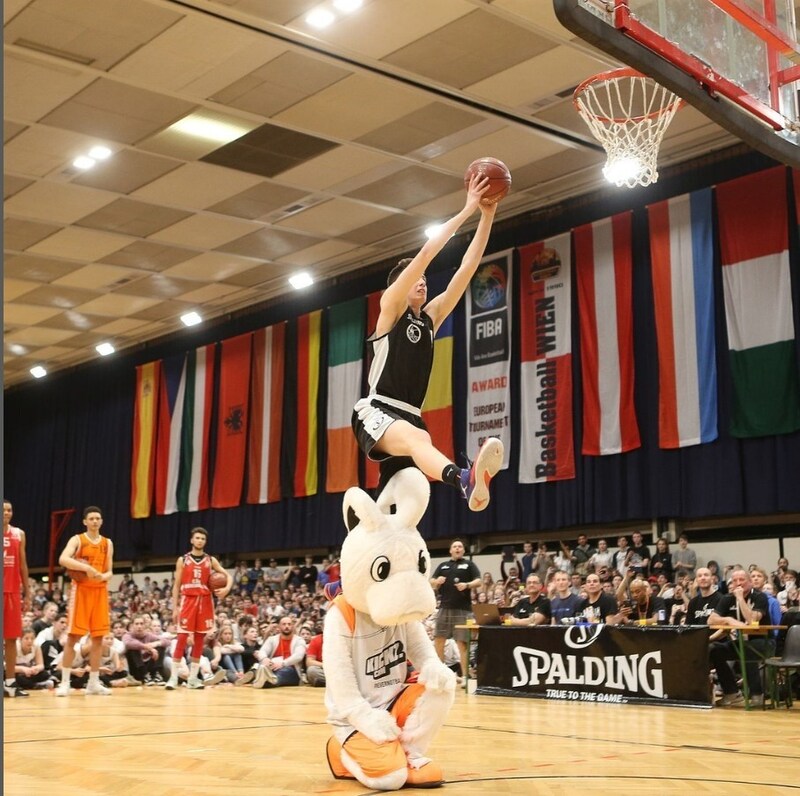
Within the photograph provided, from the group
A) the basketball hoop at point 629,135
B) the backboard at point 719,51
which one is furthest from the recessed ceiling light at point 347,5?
the backboard at point 719,51

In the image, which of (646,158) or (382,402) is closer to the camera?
(382,402)

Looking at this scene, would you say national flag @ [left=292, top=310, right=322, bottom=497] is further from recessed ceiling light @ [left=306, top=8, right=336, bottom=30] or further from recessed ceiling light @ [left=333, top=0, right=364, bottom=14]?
recessed ceiling light @ [left=333, top=0, right=364, bottom=14]

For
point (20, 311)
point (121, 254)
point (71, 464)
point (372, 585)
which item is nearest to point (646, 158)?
point (372, 585)

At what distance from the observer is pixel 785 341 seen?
42.8 feet

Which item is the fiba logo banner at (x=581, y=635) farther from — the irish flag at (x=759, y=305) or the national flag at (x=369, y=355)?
the national flag at (x=369, y=355)

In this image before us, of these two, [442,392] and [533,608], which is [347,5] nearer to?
[533,608]

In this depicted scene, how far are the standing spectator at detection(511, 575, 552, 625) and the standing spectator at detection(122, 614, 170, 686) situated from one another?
4.94m

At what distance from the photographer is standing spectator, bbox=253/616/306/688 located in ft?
43.9

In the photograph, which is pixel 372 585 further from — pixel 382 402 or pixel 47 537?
pixel 47 537

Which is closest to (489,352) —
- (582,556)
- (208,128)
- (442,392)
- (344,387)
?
(442,392)

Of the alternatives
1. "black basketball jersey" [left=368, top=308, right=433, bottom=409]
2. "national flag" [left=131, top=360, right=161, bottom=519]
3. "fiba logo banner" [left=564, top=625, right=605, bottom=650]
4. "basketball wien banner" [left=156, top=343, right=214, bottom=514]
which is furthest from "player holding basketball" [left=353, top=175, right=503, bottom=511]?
"national flag" [left=131, top=360, right=161, bottom=519]

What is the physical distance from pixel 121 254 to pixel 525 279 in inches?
273

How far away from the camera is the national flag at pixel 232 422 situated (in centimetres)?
2072

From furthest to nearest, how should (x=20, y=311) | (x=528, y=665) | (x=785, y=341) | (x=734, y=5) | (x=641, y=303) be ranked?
(x=20, y=311), (x=641, y=303), (x=785, y=341), (x=528, y=665), (x=734, y=5)
